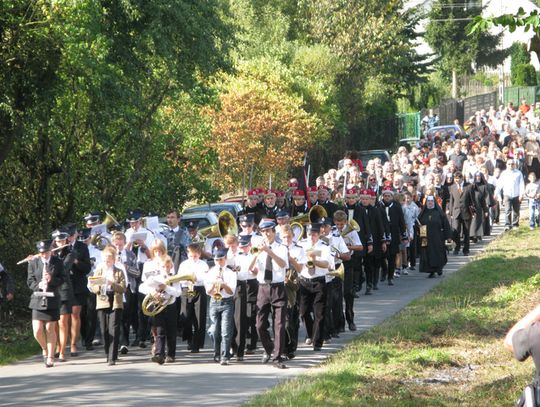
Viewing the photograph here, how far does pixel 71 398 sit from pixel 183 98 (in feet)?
49.4

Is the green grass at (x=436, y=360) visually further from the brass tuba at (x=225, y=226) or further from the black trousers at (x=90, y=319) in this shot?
the black trousers at (x=90, y=319)

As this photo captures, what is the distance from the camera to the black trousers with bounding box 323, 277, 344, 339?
17.4 meters

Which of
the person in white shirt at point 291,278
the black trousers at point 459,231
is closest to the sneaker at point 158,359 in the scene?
the person in white shirt at point 291,278

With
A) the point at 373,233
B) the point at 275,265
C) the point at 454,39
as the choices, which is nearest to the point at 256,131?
the point at 373,233

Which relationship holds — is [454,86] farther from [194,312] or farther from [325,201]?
Answer: [194,312]

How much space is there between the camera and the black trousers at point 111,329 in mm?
16328

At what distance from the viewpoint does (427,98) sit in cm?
7894

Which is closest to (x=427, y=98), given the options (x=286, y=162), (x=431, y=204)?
Result: (x=286, y=162)

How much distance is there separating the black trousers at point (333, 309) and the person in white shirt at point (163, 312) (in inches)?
83.5

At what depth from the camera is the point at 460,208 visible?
29359 mm

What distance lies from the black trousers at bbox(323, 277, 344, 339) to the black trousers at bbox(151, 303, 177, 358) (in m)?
2.11

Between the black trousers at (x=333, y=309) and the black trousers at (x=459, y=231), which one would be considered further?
the black trousers at (x=459, y=231)

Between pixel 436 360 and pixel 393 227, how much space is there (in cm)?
991

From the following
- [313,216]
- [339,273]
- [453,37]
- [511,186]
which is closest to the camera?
[339,273]
